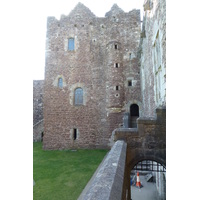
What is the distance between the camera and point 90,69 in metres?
15.3

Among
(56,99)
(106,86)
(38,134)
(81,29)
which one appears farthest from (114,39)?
(38,134)

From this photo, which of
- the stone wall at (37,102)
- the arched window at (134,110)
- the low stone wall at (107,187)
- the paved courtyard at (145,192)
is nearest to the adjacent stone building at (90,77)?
the arched window at (134,110)

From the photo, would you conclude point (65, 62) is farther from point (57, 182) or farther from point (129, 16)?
point (57, 182)

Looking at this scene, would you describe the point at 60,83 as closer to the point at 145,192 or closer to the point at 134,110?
the point at 134,110

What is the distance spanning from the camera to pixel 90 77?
1524cm

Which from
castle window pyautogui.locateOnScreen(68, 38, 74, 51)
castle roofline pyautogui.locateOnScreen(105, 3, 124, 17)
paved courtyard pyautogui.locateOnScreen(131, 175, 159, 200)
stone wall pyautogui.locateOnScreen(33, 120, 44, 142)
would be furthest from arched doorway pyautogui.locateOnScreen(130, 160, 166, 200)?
castle roofline pyautogui.locateOnScreen(105, 3, 124, 17)

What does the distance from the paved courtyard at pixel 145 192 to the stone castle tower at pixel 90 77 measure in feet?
16.0

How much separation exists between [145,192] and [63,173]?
4970mm

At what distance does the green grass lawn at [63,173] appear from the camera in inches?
A: 275

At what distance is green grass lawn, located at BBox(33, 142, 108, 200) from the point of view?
699 cm

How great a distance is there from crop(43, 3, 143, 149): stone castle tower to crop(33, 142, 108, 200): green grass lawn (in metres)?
1.98

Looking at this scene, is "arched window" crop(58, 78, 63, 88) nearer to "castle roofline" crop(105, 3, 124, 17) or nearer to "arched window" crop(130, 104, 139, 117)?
"arched window" crop(130, 104, 139, 117)

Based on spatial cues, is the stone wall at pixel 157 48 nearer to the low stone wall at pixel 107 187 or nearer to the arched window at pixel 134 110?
the low stone wall at pixel 107 187

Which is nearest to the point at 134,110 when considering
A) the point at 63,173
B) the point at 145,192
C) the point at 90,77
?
the point at 90,77
